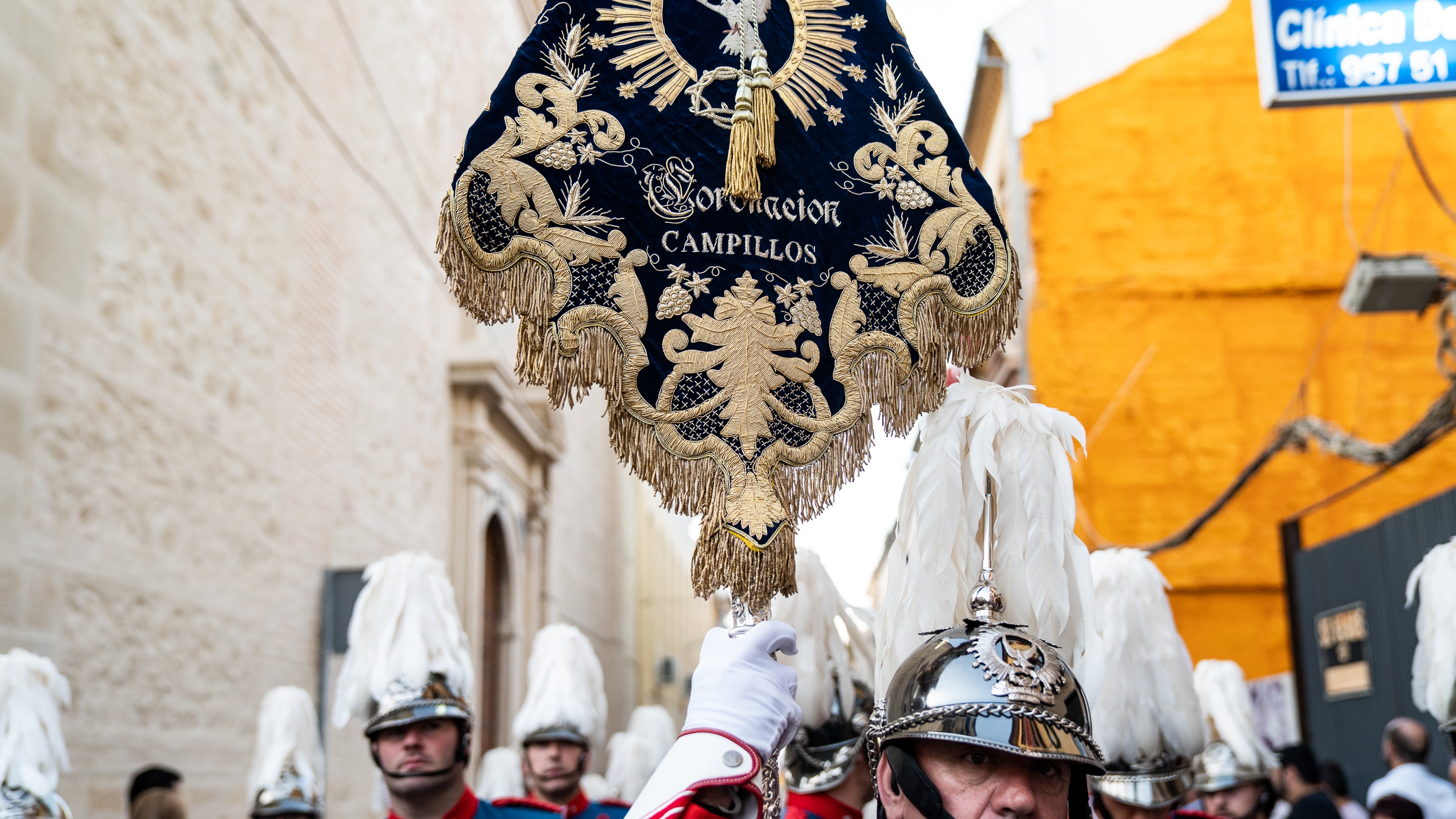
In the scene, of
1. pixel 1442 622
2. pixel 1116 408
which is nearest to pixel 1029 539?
pixel 1442 622

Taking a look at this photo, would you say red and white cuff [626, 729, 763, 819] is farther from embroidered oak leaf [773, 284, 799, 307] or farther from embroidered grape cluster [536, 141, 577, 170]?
embroidered grape cluster [536, 141, 577, 170]

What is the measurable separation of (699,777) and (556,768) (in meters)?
4.62

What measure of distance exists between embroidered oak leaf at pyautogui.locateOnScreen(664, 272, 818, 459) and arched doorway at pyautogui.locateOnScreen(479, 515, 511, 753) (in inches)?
505

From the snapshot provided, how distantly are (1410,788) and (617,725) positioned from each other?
80.0 feet

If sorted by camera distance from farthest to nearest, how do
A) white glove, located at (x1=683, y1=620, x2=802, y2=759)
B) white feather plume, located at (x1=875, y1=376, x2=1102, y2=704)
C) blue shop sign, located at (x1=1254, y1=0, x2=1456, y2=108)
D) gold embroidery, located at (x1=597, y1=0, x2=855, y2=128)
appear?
blue shop sign, located at (x1=1254, y1=0, x2=1456, y2=108) < gold embroidery, located at (x1=597, y1=0, x2=855, y2=128) < white feather plume, located at (x1=875, y1=376, x2=1102, y2=704) < white glove, located at (x1=683, y1=620, x2=802, y2=759)

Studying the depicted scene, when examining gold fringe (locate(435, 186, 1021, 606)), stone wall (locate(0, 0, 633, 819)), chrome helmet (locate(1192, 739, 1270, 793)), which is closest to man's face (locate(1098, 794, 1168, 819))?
chrome helmet (locate(1192, 739, 1270, 793))

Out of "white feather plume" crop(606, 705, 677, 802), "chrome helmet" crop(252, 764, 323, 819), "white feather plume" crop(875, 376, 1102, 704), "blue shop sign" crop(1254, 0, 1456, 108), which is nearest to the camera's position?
"white feather plume" crop(875, 376, 1102, 704)

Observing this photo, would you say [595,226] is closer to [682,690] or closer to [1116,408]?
[1116,408]

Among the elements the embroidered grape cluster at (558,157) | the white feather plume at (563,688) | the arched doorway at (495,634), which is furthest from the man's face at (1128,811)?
the arched doorway at (495,634)

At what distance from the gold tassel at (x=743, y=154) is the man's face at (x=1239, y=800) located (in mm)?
4995

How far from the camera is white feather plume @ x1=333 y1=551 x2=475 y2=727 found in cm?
505

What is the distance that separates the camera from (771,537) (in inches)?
111

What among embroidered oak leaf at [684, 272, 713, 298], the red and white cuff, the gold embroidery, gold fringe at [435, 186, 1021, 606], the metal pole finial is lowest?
the red and white cuff

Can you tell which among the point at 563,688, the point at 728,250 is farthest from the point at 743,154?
the point at 563,688
